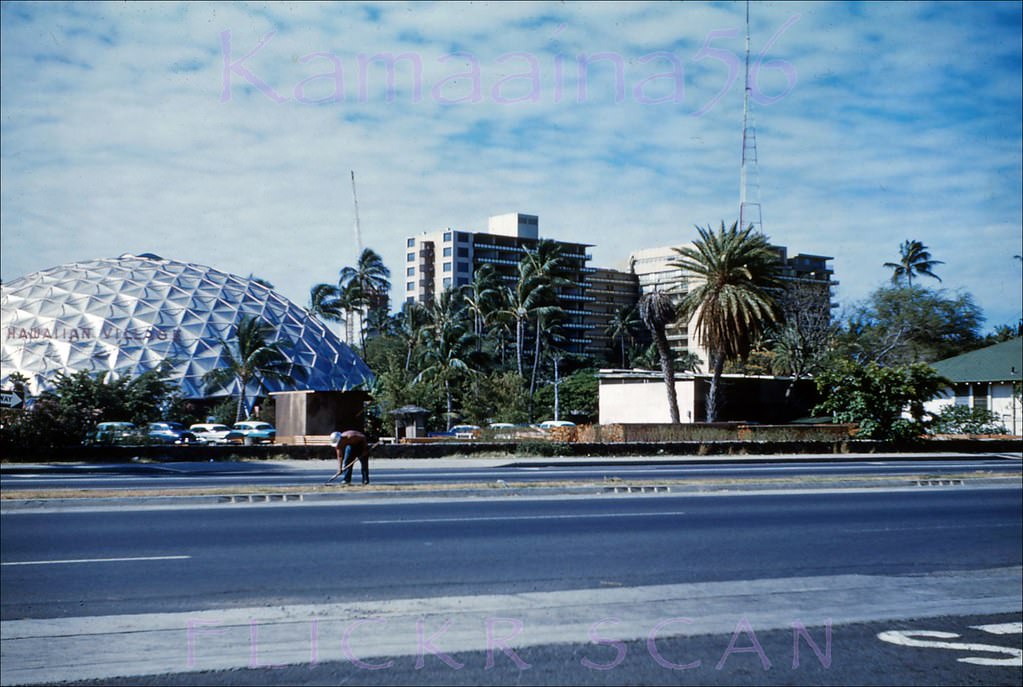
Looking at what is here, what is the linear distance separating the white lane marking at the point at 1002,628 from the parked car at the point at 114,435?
28645 mm

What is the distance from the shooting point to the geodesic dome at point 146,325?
6338cm

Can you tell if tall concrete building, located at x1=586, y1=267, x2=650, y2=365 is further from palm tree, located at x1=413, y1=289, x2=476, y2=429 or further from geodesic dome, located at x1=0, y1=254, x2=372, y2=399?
palm tree, located at x1=413, y1=289, x2=476, y2=429

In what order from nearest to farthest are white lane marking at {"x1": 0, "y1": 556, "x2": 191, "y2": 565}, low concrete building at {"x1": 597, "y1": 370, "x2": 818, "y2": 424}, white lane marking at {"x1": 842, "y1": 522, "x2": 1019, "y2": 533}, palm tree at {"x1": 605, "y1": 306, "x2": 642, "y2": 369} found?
white lane marking at {"x1": 0, "y1": 556, "x2": 191, "y2": 565}, white lane marking at {"x1": 842, "y1": 522, "x2": 1019, "y2": 533}, low concrete building at {"x1": 597, "y1": 370, "x2": 818, "y2": 424}, palm tree at {"x1": 605, "y1": 306, "x2": 642, "y2": 369}

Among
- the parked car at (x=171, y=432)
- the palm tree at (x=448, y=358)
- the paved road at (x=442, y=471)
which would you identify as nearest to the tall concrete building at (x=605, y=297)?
the palm tree at (x=448, y=358)

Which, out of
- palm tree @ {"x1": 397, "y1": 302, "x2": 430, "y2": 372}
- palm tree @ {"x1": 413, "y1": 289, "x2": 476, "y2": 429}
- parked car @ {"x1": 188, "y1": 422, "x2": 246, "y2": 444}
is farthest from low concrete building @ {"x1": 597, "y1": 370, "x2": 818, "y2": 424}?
palm tree @ {"x1": 397, "y1": 302, "x2": 430, "y2": 372}

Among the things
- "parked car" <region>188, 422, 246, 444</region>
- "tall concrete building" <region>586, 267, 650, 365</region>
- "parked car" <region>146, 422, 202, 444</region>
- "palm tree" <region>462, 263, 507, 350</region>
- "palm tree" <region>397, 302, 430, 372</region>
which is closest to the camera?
"parked car" <region>146, 422, 202, 444</region>

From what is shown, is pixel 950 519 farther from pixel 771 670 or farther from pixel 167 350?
pixel 167 350

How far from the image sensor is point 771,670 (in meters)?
6.87

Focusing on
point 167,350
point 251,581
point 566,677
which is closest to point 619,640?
point 566,677

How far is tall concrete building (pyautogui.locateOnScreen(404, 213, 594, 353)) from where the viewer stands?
118812 millimetres

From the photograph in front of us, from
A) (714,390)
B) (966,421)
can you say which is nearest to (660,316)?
(714,390)

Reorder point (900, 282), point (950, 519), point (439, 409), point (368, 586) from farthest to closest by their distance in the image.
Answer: point (900, 282)
point (439, 409)
point (950, 519)
point (368, 586)

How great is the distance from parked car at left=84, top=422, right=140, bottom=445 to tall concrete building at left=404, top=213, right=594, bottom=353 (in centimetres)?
8053

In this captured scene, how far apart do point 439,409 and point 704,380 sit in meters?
17.4
